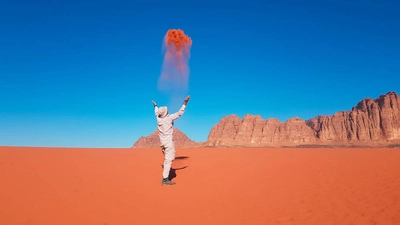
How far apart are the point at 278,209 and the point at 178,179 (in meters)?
5.02

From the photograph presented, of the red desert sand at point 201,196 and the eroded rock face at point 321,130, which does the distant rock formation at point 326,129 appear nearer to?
the eroded rock face at point 321,130

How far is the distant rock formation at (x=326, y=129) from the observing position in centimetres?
12112

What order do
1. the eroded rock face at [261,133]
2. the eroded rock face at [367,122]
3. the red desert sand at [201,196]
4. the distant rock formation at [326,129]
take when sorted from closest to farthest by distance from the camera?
the red desert sand at [201,196], the eroded rock face at [367,122], the distant rock formation at [326,129], the eroded rock face at [261,133]

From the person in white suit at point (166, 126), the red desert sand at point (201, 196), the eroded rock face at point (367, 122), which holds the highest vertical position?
the eroded rock face at point (367, 122)

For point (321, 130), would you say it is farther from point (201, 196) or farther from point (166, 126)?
point (201, 196)

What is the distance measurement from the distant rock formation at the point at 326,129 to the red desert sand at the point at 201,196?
125 meters

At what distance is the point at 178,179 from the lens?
11344 millimetres

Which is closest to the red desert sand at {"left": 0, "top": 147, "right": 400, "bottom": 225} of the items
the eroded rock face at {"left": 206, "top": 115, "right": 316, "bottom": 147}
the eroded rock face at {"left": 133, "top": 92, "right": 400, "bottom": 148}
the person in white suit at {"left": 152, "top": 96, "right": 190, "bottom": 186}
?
the person in white suit at {"left": 152, "top": 96, "right": 190, "bottom": 186}

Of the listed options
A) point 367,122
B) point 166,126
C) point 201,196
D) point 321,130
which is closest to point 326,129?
point 321,130

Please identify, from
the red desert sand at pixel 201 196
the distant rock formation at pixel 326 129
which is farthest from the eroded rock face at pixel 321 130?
the red desert sand at pixel 201 196

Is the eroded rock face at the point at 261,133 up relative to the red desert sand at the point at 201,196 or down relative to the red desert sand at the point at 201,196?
up

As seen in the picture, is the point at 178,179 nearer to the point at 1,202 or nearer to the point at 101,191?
the point at 101,191

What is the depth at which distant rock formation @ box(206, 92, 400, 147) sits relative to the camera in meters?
121

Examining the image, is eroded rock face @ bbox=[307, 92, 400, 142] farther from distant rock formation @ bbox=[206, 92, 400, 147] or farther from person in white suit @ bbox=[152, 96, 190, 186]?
person in white suit @ bbox=[152, 96, 190, 186]
